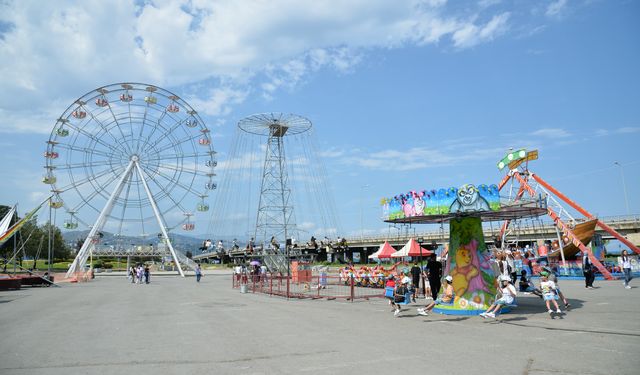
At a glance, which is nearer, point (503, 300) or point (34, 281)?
point (503, 300)

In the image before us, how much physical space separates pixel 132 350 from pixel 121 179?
135 ft

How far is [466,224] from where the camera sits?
1500 centimetres

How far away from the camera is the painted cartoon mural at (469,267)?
14.1 metres

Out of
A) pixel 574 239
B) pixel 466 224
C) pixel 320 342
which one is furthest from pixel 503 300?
pixel 574 239

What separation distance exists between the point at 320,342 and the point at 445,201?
22.9 ft

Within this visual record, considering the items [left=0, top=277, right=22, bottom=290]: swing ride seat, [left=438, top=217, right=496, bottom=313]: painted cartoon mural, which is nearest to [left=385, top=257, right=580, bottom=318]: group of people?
[left=438, top=217, right=496, bottom=313]: painted cartoon mural

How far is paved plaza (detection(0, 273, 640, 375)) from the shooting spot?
7.38 metres

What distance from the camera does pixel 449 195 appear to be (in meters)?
14.4

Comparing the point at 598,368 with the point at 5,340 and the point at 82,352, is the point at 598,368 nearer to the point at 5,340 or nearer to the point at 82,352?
the point at 82,352

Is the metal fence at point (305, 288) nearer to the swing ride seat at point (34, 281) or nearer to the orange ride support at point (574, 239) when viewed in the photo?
the orange ride support at point (574, 239)

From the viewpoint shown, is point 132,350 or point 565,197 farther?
point 565,197

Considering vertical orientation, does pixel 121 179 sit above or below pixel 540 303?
above

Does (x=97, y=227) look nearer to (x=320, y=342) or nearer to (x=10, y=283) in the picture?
(x=10, y=283)

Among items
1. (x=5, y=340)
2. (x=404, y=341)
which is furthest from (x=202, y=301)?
(x=404, y=341)
